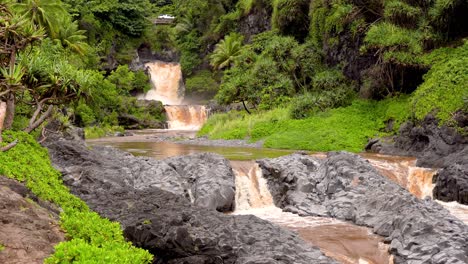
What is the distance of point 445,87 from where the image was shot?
68.9 ft

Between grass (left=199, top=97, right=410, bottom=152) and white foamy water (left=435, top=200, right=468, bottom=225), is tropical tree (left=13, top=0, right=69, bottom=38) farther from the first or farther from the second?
white foamy water (left=435, top=200, right=468, bottom=225)

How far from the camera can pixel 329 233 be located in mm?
11648

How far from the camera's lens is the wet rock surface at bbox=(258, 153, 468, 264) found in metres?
9.52

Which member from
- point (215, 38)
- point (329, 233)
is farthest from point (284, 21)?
point (329, 233)

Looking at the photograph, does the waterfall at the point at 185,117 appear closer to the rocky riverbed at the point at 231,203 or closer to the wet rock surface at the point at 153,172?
the rocky riverbed at the point at 231,203

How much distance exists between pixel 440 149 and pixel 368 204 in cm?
761

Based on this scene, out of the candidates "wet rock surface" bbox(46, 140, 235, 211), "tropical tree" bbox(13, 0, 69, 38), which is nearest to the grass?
"wet rock surface" bbox(46, 140, 235, 211)

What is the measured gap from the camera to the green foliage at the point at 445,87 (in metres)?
19.7

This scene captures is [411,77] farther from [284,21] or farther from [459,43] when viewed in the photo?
[284,21]

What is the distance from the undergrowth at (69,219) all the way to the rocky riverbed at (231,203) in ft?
2.91

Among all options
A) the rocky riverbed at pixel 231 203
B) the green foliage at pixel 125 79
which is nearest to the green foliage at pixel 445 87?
the rocky riverbed at pixel 231 203

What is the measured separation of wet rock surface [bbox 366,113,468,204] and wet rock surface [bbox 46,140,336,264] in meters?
7.33

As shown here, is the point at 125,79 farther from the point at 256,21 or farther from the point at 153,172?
the point at 153,172

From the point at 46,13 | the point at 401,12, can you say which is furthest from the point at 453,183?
the point at 46,13
